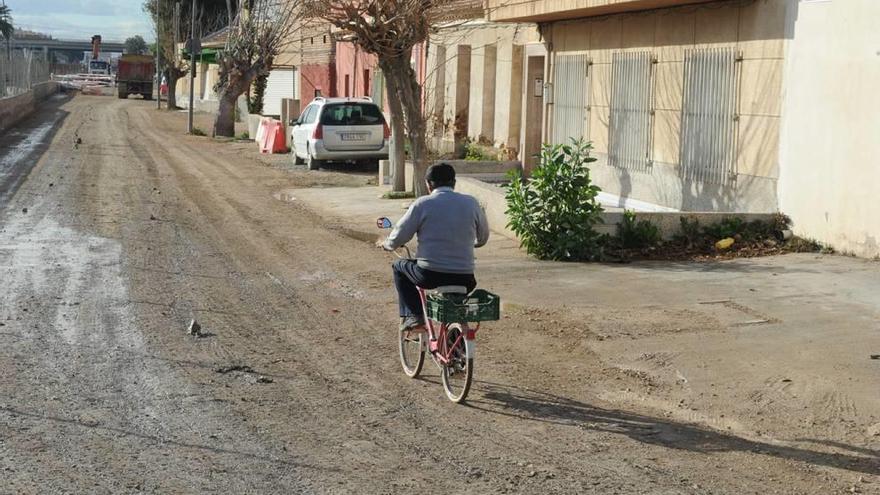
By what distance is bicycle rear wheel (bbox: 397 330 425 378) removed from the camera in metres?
8.31

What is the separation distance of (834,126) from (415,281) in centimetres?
685

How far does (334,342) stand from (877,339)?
4204 mm

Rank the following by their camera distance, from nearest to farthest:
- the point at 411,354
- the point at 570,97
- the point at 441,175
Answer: the point at 441,175, the point at 411,354, the point at 570,97

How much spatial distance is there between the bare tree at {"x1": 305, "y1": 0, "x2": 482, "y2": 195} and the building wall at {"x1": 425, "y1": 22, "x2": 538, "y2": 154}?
3.37m

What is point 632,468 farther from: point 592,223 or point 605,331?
point 592,223

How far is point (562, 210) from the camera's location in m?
13.2

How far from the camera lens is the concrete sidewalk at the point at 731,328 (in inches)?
303

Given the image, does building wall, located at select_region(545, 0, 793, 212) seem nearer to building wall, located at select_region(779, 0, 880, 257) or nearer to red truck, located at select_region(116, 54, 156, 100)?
building wall, located at select_region(779, 0, 880, 257)

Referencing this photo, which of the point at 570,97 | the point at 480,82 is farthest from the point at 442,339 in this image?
the point at 480,82

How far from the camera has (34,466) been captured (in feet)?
20.2

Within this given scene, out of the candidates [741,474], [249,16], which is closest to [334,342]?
[741,474]

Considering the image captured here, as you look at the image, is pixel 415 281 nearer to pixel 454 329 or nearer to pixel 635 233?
pixel 454 329

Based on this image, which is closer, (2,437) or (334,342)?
(2,437)

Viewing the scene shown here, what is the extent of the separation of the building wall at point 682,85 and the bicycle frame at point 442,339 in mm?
7265
